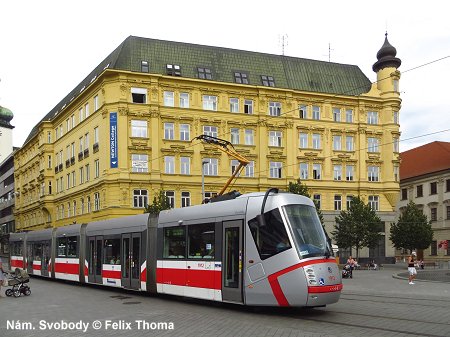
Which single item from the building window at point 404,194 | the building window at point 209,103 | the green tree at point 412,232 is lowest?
the green tree at point 412,232

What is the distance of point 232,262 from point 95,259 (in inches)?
407

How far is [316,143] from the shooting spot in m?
56.6

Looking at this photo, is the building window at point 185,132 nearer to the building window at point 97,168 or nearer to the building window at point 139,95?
the building window at point 139,95

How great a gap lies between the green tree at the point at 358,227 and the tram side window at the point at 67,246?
2782cm

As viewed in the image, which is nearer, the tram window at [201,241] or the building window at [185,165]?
the tram window at [201,241]

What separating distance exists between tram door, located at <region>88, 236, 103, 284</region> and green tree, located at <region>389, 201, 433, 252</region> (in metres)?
36.6

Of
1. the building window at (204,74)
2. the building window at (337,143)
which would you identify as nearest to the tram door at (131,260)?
the building window at (204,74)

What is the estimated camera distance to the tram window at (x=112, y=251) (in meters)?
21.6

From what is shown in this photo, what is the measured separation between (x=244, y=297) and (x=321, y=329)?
10.9ft

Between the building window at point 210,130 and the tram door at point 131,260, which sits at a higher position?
the building window at point 210,130

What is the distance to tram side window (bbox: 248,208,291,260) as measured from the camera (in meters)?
13.7

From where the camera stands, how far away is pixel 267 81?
56.2 m

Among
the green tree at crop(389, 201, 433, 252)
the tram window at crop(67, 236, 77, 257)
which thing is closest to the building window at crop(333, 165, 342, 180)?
the green tree at crop(389, 201, 433, 252)

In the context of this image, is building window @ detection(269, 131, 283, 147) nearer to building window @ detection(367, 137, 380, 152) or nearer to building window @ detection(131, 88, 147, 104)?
building window @ detection(367, 137, 380, 152)
